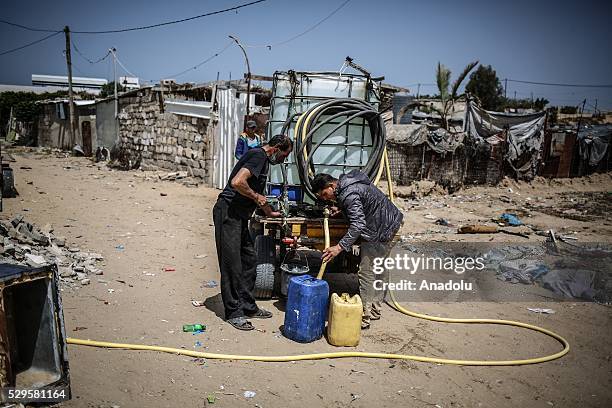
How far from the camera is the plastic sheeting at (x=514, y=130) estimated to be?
643 inches

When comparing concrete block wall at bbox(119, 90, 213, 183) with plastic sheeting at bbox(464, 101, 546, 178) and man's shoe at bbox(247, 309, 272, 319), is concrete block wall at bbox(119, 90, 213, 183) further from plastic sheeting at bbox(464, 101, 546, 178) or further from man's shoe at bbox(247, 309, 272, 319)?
plastic sheeting at bbox(464, 101, 546, 178)

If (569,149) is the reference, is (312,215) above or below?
below

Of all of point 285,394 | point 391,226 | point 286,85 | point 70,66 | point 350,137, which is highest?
point 70,66

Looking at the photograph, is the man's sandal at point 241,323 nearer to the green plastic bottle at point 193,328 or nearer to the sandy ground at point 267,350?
the sandy ground at point 267,350

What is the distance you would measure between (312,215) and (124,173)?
13.6m

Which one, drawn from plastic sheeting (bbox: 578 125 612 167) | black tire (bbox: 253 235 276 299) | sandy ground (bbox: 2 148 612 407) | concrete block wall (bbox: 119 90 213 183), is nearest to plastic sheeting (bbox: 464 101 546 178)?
plastic sheeting (bbox: 578 125 612 167)

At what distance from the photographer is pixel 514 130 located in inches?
651

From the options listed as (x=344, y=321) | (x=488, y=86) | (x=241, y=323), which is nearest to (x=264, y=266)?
(x=241, y=323)

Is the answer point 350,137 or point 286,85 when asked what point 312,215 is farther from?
point 286,85

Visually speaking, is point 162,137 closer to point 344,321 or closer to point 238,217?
point 238,217

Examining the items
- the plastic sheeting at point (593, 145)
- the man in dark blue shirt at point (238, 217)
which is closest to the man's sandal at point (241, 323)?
the man in dark blue shirt at point (238, 217)

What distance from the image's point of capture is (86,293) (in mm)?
5102

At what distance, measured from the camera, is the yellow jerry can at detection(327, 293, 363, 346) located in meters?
4.17

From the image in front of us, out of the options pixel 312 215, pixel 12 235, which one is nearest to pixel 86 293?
pixel 12 235
